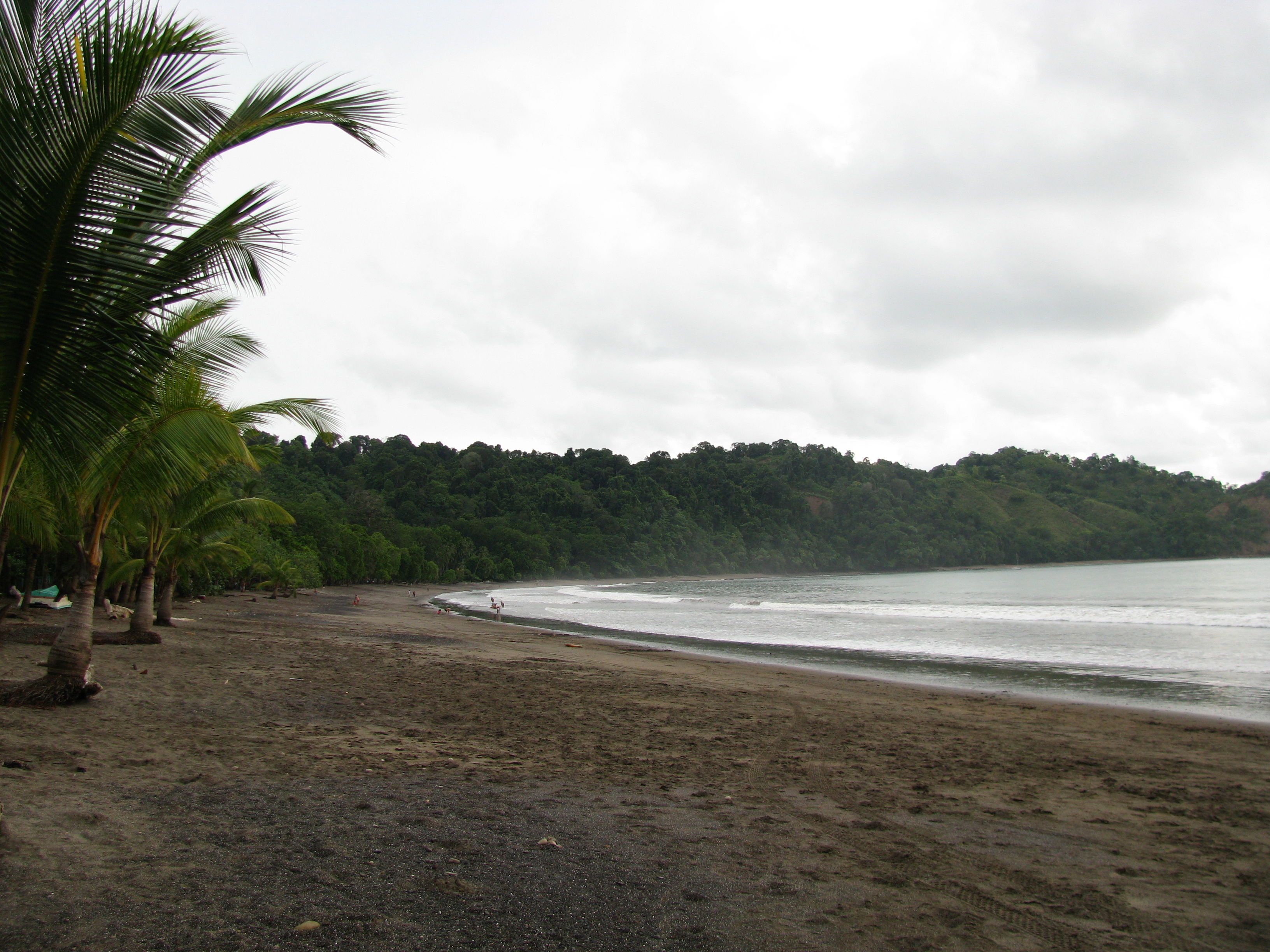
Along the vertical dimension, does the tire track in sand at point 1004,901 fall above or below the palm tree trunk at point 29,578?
below

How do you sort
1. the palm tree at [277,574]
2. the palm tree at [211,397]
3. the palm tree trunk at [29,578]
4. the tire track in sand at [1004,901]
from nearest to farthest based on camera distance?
1. the tire track in sand at [1004,901]
2. the palm tree at [211,397]
3. the palm tree trunk at [29,578]
4. the palm tree at [277,574]

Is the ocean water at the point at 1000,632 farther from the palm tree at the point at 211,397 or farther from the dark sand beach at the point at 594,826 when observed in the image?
the palm tree at the point at 211,397

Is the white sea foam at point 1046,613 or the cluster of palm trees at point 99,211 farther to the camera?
the white sea foam at point 1046,613

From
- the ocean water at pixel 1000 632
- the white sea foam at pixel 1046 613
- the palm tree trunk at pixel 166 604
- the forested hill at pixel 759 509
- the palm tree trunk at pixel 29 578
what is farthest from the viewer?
the forested hill at pixel 759 509

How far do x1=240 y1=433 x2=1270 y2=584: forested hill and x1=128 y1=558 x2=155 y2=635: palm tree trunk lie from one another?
66079 millimetres

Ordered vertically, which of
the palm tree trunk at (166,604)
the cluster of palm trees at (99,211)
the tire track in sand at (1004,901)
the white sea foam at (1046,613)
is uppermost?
the cluster of palm trees at (99,211)

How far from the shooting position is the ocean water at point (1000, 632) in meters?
14.3

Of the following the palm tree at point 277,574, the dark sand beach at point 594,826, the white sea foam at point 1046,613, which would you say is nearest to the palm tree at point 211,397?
the dark sand beach at point 594,826

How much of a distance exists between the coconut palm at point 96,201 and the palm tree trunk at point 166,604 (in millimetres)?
12491

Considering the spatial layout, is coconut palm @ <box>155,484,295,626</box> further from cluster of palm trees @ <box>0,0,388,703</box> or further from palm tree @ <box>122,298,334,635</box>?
cluster of palm trees @ <box>0,0,388,703</box>

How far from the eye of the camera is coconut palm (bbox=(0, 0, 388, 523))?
337 centimetres

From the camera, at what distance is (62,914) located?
2914 mm

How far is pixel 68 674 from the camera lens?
22.3 feet

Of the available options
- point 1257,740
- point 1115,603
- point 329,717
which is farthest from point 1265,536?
point 329,717
